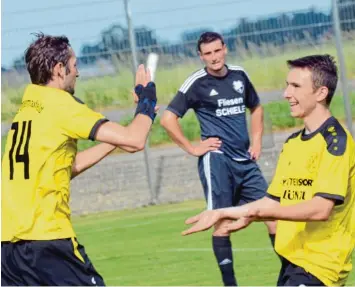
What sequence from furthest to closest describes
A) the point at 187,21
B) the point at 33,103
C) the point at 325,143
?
the point at 187,21, the point at 33,103, the point at 325,143

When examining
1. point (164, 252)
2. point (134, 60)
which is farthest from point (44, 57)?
point (134, 60)

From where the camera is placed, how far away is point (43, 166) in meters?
6.89

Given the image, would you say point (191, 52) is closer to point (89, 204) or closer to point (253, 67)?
point (253, 67)

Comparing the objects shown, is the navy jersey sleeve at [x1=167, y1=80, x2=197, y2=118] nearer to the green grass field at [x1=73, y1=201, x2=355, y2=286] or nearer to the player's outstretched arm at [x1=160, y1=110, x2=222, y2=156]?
the player's outstretched arm at [x1=160, y1=110, x2=222, y2=156]

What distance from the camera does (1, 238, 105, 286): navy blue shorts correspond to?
22.8 ft

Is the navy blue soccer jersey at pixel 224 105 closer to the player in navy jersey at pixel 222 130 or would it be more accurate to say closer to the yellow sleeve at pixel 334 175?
the player in navy jersey at pixel 222 130

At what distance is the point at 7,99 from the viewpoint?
1977 centimetres

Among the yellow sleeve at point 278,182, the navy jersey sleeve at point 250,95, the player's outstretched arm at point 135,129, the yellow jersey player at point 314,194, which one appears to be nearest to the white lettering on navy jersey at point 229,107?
the navy jersey sleeve at point 250,95

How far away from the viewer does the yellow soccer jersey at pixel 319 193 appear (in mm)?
6367

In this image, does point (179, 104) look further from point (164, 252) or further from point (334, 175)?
point (334, 175)

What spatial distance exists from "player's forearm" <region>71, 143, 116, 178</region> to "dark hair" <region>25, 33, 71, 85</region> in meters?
0.85

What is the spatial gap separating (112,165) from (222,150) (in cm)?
822

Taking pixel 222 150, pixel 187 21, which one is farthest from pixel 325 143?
pixel 187 21

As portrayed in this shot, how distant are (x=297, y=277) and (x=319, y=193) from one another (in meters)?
0.47
